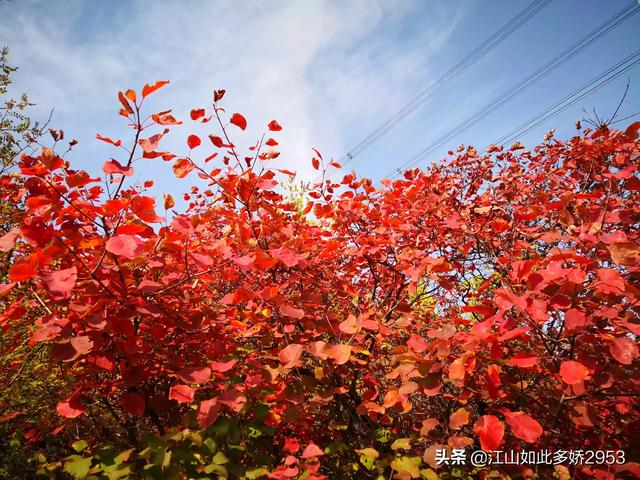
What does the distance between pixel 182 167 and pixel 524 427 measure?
6.99 ft

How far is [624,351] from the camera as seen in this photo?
1.23 m

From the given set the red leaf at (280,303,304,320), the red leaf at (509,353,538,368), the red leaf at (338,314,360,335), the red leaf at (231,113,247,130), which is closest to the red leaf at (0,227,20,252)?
the red leaf at (280,303,304,320)

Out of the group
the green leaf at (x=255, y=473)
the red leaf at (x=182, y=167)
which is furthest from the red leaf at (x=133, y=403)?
the red leaf at (x=182, y=167)

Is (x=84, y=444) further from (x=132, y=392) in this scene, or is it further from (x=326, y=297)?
(x=326, y=297)

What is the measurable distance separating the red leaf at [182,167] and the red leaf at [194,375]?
1124 millimetres

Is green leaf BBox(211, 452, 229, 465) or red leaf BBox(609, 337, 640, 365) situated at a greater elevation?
red leaf BBox(609, 337, 640, 365)

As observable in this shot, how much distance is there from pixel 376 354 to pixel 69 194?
8.93 ft

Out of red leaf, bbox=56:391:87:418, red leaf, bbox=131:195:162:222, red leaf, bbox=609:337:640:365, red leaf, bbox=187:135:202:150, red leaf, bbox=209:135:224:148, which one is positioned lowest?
red leaf, bbox=56:391:87:418

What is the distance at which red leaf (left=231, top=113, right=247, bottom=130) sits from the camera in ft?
6.46

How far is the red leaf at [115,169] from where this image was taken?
143 cm

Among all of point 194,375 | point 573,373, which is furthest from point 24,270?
point 573,373

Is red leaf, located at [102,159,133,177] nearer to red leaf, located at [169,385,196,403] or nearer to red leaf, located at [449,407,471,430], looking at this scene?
red leaf, located at [169,385,196,403]

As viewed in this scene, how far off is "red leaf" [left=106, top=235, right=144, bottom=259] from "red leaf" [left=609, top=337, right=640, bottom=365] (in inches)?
73.4

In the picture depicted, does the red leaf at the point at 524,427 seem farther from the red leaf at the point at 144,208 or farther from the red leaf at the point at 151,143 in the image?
the red leaf at the point at 151,143
